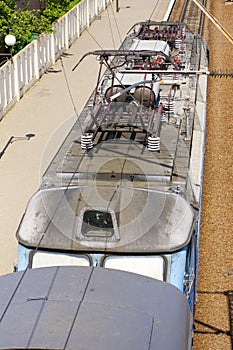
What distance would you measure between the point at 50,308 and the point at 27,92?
1615cm

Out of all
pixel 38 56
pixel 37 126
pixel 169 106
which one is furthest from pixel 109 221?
pixel 38 56

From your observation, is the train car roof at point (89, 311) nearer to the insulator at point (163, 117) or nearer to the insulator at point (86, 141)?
the insulator at point (86, 141)

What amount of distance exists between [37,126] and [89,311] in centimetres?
1272

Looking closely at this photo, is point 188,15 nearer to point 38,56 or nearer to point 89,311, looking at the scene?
point 38,56

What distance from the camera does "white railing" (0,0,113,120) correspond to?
19406mm

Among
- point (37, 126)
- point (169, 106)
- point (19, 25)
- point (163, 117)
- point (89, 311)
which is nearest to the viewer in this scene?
point (89, 311)

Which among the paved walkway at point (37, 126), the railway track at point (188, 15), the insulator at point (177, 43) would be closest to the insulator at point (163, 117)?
the paved walkway at point (37, 126)

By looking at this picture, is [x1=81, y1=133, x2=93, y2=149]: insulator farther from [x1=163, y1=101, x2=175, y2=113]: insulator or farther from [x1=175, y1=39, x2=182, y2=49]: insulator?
[x1=175, y1=39, x2=182, y2=49]: insulator

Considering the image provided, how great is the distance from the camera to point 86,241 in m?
7.47

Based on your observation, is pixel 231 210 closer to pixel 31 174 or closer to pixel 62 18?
pixel 31 174

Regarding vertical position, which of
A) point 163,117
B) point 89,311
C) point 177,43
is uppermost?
point 89,311

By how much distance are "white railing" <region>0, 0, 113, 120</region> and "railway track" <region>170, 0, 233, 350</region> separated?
5.51 meters

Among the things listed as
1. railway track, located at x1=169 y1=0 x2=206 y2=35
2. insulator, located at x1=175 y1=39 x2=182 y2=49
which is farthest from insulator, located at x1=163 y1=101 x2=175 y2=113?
railway track, located at x1=169 y1=0 x2=206 y2=35

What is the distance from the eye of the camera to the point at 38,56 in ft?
75.0
